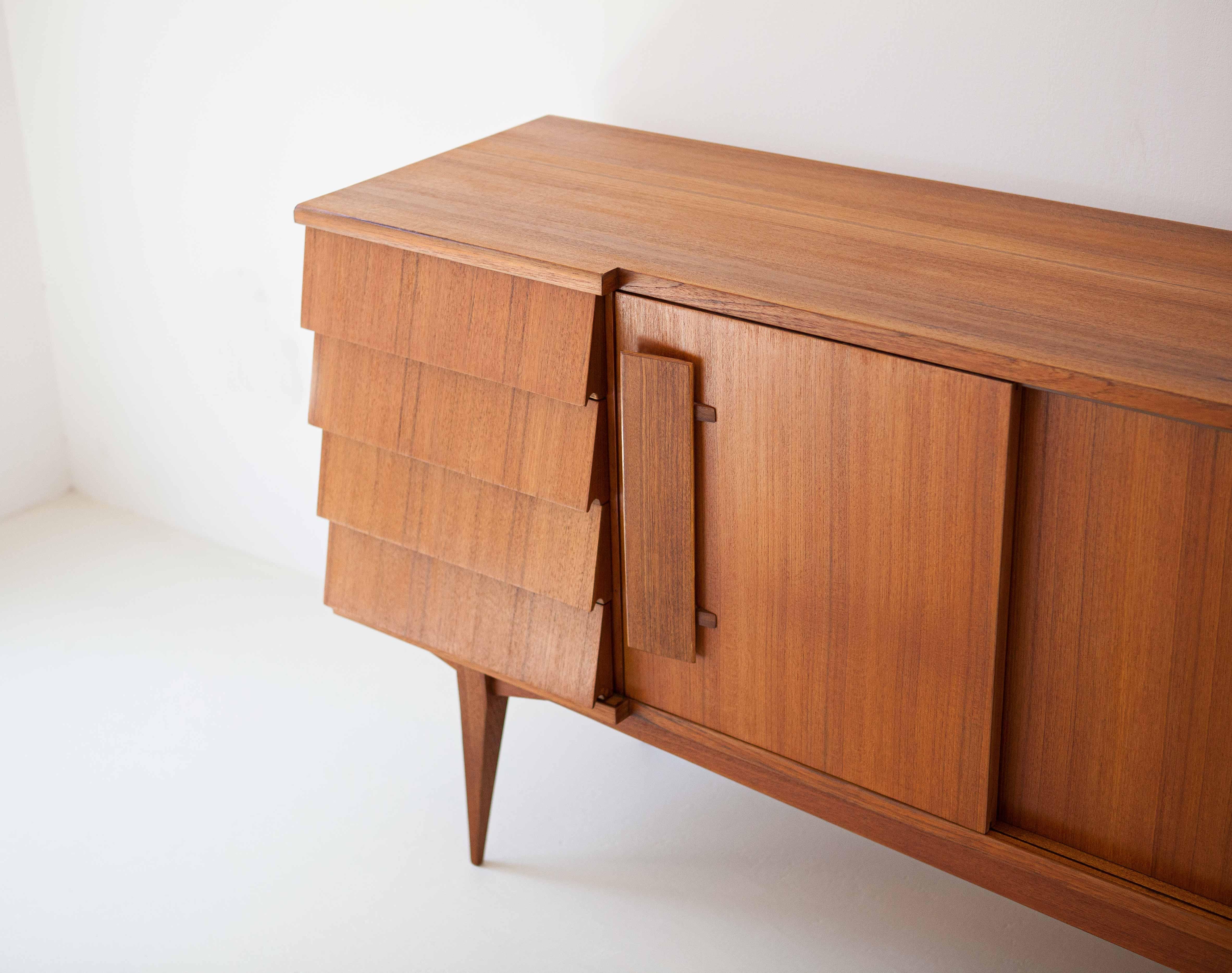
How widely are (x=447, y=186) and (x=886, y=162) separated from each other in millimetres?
574

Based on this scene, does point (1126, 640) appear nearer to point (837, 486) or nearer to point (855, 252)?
point (837, 486)

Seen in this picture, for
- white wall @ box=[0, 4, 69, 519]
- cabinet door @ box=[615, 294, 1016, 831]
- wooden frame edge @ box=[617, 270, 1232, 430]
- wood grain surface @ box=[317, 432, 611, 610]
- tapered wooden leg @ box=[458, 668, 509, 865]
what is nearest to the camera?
wooden frame edge @ box=[617, 270, 1232, 430]

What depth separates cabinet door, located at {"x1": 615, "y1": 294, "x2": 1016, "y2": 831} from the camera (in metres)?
1.04

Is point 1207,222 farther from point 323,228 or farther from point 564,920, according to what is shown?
point 564,920

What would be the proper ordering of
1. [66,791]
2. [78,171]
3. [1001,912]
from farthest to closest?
[78,171], [66,791], [1001,912]

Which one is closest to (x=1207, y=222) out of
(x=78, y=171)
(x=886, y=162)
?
(x=886, y=162)

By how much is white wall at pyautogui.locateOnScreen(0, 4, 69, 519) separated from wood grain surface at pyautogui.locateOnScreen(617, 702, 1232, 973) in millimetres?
1975

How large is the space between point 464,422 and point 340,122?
101 cm

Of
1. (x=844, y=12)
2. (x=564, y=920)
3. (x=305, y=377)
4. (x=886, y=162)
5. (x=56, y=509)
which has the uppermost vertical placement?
(x=844, y=12)

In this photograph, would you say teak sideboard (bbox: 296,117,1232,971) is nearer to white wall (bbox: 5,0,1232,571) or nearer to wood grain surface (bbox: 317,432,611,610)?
wood grain surface (bbox: 317,432,611,610)

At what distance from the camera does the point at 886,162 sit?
1.54 metres

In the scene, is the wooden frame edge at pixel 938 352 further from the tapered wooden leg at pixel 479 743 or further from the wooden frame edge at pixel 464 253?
the tapered wooden leg at pixel 479 743

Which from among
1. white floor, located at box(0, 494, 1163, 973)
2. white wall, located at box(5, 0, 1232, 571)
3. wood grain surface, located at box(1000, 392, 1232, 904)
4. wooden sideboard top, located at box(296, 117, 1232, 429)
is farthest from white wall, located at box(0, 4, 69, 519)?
wood grain surface, located at box(1000, 392, 1232, 904)

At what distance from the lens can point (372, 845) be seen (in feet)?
5.90
